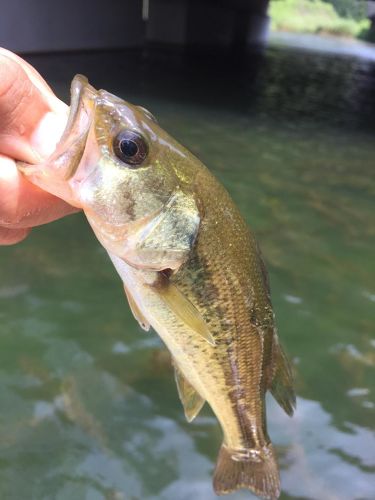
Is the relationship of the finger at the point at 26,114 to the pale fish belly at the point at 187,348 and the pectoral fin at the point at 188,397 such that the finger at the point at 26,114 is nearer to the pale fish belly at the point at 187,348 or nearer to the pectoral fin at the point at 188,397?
the pale fish belly at the point at 187,348

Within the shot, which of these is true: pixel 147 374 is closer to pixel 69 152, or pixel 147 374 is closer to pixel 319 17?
pixel 69 152

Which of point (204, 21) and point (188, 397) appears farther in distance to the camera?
point (204, 21)

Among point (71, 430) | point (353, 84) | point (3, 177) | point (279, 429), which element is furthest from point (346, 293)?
point (353, 84)

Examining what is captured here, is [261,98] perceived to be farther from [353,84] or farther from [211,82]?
[353,84]

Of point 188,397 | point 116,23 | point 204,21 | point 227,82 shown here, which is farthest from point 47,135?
point 204,21

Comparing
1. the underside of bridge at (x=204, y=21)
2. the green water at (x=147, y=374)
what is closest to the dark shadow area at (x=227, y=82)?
the underside of bridge at (x=204, y=21)

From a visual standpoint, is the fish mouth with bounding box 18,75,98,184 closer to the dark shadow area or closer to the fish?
the fish
